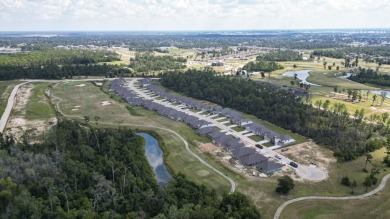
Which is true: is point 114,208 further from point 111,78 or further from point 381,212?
point 111,78

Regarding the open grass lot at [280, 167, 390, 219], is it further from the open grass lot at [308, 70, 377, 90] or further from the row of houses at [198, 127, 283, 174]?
the open grass lot at [308, 70, 377, 90]

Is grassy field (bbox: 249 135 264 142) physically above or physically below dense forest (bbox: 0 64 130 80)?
below

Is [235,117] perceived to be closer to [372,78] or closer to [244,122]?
[244,122]

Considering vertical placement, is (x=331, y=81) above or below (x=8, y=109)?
above

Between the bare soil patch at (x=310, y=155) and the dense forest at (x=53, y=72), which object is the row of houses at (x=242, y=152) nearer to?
the bare soil patch at (x=310, y=155)

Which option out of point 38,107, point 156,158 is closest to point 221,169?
point 156,158

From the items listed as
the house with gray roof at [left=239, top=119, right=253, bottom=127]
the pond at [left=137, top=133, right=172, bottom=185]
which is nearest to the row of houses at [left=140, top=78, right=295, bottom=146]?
the house with gray roof at [left=239, top=119, right=253, bottom=127]
